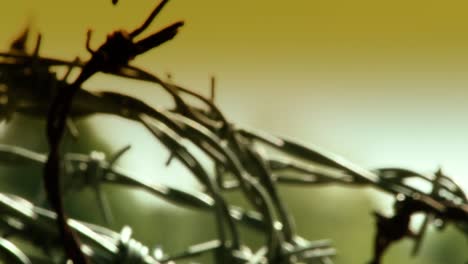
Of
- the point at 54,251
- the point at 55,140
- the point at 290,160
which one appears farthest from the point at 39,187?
the point at 55,140

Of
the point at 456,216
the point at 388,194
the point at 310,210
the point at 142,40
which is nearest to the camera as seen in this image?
the point at 142,40

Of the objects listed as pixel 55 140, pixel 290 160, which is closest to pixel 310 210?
pixel 290 160

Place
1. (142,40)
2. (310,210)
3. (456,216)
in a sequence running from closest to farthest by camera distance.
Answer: (142,40)
(456,216)
(310,210)

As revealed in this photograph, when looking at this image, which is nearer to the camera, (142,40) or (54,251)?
(142,40)

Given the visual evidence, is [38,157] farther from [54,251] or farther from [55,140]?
[55,140]

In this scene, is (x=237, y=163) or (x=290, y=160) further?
(x=290, y=160)

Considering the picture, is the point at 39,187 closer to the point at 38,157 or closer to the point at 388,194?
the point at 38,157

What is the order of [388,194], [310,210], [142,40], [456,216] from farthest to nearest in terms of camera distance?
1. [310,210]
2. [388,194]
3. [456,216]
4. [142,40]

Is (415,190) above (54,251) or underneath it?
above

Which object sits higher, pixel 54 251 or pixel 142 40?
pixel 142 40
